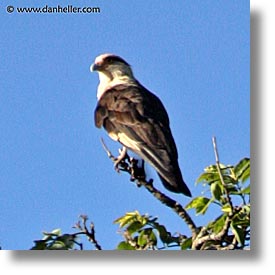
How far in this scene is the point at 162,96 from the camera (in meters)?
2.28

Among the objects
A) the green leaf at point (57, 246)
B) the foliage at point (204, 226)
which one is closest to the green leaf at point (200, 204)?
the foliage at point (204, 226)

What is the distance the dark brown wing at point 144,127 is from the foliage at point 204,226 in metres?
0.08

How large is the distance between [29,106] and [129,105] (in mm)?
212

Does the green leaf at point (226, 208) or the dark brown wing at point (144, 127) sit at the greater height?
the dark brown wing at point (144, 127)

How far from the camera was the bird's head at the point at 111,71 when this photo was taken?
228cm

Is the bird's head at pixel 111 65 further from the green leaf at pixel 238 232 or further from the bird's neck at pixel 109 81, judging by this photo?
the green leaf at pixel 238 232

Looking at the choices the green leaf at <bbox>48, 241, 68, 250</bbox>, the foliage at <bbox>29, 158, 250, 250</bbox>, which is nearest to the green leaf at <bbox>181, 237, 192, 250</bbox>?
the foliage at <bbox>29, 158, 250, 250</bbox>

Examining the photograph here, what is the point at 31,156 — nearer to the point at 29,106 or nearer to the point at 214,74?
the point at 29,106

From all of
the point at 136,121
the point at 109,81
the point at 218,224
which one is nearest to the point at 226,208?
the point at 218,224

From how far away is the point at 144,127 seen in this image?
2.28 m

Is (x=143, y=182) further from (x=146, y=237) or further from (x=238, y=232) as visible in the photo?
(x=238, y=232)

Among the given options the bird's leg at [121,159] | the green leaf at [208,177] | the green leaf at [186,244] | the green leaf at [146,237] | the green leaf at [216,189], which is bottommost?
the green leaf at [186,244]
